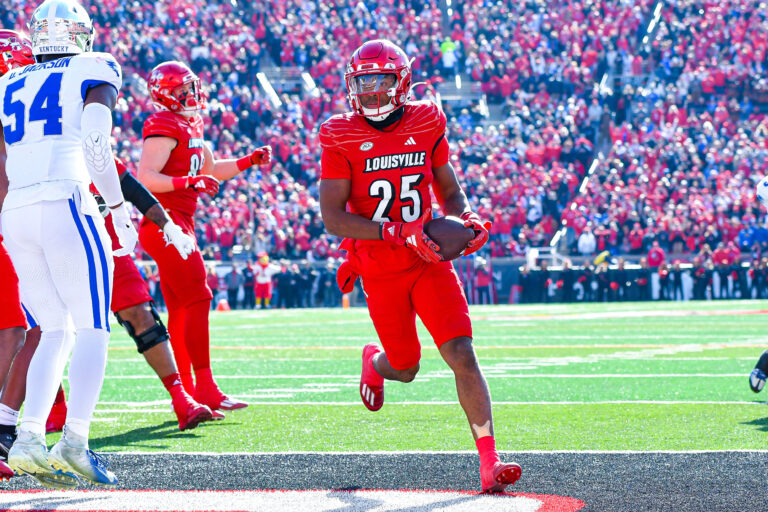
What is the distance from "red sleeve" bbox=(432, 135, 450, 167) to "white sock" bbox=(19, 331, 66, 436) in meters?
1.66

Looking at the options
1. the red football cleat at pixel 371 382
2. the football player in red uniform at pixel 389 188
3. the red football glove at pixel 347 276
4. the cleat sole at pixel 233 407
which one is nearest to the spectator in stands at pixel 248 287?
the cleat sole at pixel 233 407

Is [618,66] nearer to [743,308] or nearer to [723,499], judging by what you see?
[743,308]

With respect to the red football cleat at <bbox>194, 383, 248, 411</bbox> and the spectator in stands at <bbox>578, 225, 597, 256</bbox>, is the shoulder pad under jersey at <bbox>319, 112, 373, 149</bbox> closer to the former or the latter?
the red football cleat at <bbox>194, 383, 248, 411</bbox>

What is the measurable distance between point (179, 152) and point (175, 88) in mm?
363

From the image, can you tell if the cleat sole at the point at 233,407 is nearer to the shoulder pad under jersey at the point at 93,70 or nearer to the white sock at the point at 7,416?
the white sock at the point at 7,416

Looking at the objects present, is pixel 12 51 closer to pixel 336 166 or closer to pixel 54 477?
pixel 336 166

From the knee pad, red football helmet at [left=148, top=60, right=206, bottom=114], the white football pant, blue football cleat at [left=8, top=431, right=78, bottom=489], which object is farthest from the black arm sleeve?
red football helmet at [left=148, top=60, right=206, bottom=114]

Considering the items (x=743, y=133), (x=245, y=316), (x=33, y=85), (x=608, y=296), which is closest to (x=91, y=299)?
(x=33, y=85)

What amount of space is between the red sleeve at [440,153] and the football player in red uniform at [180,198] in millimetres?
1903

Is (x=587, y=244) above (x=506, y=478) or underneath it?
underneath

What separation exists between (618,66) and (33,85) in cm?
2721

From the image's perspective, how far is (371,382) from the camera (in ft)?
17.8

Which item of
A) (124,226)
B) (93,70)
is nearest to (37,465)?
(124,226)

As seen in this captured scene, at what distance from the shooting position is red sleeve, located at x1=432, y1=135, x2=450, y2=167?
4656 mm
